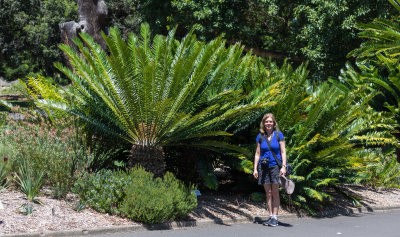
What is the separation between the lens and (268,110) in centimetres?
934

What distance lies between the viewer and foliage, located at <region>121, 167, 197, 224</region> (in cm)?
707

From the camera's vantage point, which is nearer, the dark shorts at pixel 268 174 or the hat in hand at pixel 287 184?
the hat in hand at pixel 287 184

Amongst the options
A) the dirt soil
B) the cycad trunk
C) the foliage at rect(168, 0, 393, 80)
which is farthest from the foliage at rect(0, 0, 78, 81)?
the dirt soil

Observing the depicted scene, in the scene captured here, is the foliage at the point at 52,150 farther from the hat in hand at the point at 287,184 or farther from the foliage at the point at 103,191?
the hat in hand at the point at 287,184

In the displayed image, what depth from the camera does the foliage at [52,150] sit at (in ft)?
26.4

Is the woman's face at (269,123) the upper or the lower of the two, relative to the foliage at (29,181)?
upper

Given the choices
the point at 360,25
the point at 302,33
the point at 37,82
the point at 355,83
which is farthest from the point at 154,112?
the point at 302,33

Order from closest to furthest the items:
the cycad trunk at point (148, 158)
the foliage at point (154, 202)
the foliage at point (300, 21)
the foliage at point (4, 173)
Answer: the foliage at point (154, 202), the foliage at point (4, 173), the cycad trunk at point (148, 158), the foliage at point (300, 21)

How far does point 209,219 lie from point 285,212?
1.82 m

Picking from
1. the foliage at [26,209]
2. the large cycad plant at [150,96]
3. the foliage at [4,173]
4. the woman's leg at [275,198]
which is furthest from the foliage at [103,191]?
the woman's leg at [275,198]

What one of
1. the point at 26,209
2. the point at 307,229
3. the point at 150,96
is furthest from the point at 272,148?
the point at 26,209

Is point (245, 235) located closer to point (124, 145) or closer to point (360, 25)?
point (124, 145)

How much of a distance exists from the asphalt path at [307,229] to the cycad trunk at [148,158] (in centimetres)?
157

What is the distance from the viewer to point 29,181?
7555 millimetres
